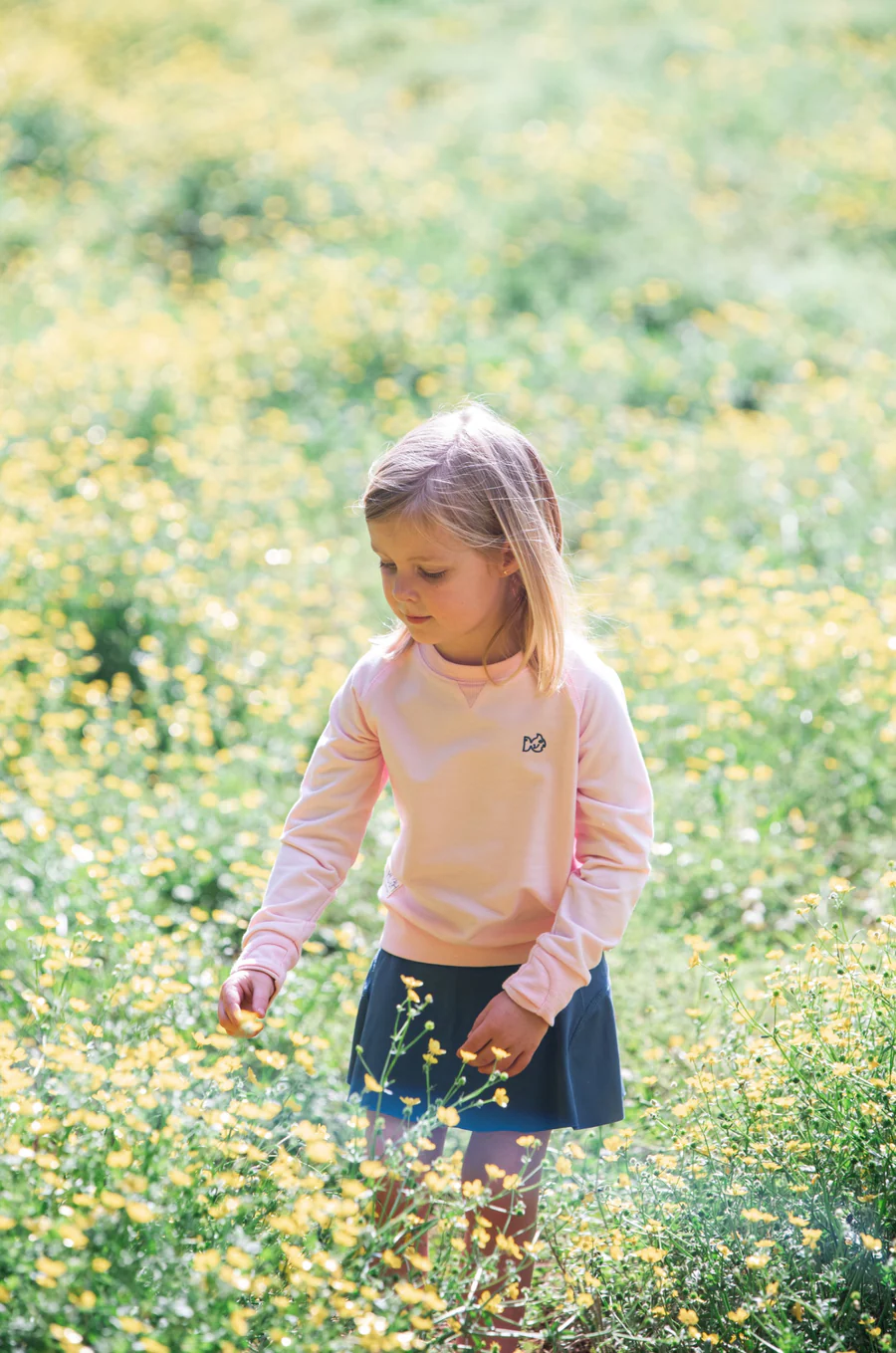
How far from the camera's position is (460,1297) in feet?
6.80

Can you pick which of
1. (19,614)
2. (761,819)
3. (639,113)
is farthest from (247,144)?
(761,819)

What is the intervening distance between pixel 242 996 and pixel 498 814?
50 centimetres

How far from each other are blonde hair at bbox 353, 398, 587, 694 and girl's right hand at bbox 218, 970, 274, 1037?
61cm

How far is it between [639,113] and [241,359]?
18.5ft

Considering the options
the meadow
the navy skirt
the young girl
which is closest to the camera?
the meadow

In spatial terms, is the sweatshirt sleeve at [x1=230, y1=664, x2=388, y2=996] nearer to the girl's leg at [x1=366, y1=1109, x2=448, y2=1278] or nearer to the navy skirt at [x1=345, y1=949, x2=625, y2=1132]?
the navy skirt at [x1=345, y1=949, x2=625, y2=1132]

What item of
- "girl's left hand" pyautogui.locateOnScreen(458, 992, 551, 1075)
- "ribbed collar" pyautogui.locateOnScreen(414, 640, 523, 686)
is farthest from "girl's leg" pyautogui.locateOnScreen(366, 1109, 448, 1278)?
"ribbed collar" pyautogui.locateOnScreen(414, 640, 523, 686)

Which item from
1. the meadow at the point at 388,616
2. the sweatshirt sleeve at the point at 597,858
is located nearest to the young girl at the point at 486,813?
the sweatshirt sleeve at the point at 597,858

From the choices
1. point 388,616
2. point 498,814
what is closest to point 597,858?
point 498,814

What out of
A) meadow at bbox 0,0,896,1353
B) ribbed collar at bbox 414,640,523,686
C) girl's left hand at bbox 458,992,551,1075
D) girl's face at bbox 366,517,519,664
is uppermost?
girl's face at bbox 366,517,519,664

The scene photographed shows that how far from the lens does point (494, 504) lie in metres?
2.06

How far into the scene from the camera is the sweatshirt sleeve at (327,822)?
219 cm

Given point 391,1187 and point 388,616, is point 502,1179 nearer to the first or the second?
point 391,1187

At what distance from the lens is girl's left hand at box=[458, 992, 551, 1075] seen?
79.4 inches
